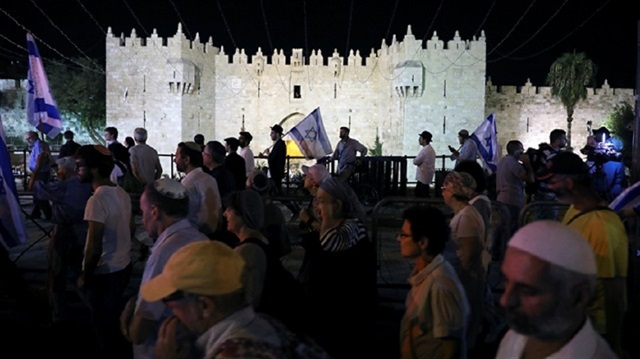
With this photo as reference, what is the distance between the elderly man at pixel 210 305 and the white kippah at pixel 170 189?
45.4 inches

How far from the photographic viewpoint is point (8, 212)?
16.8 ft

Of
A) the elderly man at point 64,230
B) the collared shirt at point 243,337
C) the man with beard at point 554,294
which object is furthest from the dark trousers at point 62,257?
the man with beard at point 554,294

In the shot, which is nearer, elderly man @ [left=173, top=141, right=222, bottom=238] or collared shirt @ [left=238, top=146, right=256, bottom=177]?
elderly man @ [left=173, top=141, right=222, bottom=238]

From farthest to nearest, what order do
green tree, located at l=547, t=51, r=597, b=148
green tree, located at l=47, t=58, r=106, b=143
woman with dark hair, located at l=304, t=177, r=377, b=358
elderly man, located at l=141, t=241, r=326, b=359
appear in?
green tree, located at l=47, t=58, r=106, b=143, green tree, located at l=547, t=51, r=597, b=148, woman with dark hair, located at l=304, t=177, r=377, b=358, elderly man, located at l=141, t=241, r=326, b=359

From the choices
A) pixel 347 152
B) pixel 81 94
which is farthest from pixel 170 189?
pixel 81 94

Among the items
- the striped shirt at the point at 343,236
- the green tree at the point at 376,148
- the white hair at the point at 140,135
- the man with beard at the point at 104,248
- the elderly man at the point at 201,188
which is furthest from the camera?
the green tree at the point at 376,148

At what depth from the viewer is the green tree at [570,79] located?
34.4m

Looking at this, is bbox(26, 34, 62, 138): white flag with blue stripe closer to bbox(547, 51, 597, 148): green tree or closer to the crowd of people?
the crowd of people

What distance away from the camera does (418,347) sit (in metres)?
2.72

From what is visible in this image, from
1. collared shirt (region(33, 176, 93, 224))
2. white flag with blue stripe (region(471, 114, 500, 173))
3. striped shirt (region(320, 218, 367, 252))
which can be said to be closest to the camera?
striped shirt (region(320, 218, 367, 252))

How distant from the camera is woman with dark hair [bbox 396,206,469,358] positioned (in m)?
2.66

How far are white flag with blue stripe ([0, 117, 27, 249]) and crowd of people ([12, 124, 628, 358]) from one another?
1.33 feet

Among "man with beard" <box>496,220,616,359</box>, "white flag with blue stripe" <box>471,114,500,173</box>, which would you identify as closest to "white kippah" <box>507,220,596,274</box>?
"man with beard" <box>496,220,616,359</box>

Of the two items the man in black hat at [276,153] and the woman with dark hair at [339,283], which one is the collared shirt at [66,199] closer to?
the woman with dark hair at [339,283]
